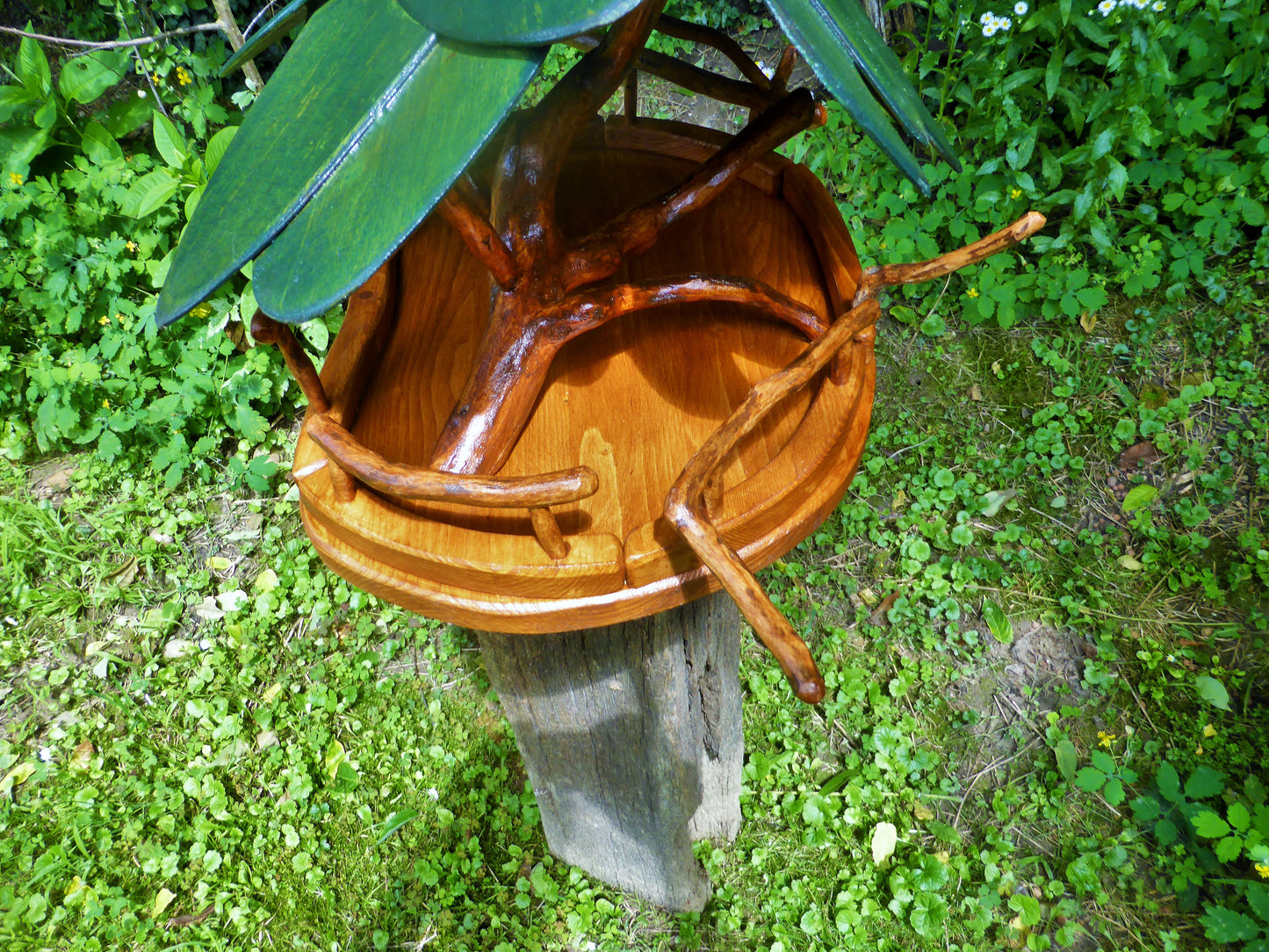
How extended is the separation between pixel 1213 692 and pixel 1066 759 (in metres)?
0.35

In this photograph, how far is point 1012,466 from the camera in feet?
6.77

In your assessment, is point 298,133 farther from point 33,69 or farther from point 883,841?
point 33,69

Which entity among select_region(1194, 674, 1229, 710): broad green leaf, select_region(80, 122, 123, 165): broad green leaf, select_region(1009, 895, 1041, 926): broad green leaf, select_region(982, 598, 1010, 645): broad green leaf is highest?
select_region(80, 122, 123, 165): broad green leaf

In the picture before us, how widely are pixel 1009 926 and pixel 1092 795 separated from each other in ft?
1.08

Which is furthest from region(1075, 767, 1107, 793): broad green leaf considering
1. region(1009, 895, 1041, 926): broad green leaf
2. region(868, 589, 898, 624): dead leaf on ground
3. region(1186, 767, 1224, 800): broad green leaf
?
region(868, 589, 898, 624): dead leaf on ground

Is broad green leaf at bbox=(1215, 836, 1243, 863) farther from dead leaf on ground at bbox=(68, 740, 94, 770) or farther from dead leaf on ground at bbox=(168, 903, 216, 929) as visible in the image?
dead leaf on ground at bbox=(68, 740, 94, 770)

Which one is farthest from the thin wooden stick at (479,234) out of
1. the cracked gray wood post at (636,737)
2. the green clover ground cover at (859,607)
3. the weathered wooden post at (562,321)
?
the green clover ground cover at (859,607)

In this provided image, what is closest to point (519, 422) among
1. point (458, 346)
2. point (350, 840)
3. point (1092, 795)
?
point (458, 346)

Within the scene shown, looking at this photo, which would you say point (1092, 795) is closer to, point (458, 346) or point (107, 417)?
point (458, 346)

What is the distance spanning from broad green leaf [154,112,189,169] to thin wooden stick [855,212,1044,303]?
1.82m

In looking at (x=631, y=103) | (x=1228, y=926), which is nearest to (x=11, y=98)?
(x=631, y=103)

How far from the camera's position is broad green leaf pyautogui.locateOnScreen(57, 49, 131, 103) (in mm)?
2025

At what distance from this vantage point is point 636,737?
132cm

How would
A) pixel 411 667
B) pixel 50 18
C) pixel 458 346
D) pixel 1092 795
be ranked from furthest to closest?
pixel 50 18 < pixel 411 667 < pixel 1092 795 < pixel 458 346
